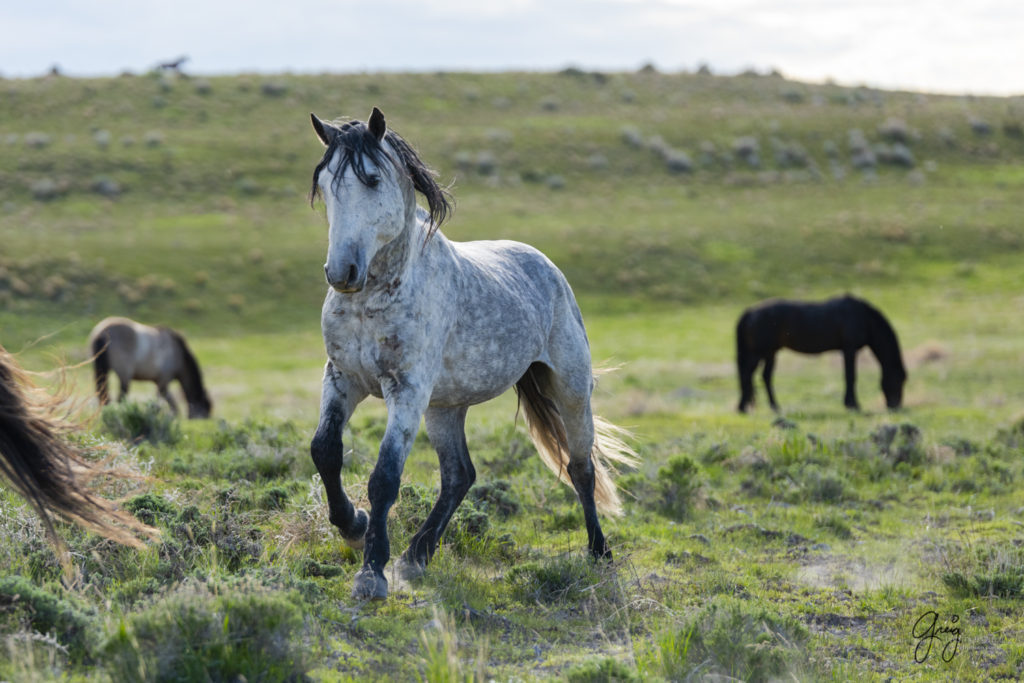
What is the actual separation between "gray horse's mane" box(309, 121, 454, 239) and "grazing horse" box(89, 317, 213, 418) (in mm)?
14885

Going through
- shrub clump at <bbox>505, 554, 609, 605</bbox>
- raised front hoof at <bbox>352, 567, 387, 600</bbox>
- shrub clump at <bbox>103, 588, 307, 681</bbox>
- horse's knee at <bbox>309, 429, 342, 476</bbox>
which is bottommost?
shrub clump at <bbox>505, 554, 609, 605</bbox>

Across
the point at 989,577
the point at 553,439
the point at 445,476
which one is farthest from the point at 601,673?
the point at 989,577

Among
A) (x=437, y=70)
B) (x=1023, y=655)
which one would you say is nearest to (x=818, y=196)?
(x=437, y=70)

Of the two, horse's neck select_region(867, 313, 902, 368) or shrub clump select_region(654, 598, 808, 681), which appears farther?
horse's neck select_region(867, 313, 902, 368)

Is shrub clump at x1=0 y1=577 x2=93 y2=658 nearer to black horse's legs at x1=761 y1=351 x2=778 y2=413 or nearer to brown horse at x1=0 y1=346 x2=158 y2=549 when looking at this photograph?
brown horse at x1=0 y1=346 x2=158 y2=549

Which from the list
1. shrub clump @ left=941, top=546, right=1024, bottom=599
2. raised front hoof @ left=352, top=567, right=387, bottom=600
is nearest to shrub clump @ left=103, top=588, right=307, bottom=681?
raised front hoof @ left=352, top=567, right=387, bottom=600

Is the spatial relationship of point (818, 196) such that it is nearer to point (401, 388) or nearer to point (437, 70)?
point (437, 70)

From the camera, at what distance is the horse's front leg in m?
5.13

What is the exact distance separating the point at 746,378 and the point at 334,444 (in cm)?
1460

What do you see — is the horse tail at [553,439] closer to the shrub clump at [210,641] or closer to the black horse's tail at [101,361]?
the shrub clump at [210,641]

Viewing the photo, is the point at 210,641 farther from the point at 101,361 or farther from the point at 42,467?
A: the point at 101,361

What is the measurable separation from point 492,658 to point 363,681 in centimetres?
84

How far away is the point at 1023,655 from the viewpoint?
5.18 meters

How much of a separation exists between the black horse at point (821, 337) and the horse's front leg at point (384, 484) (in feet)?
45.8
